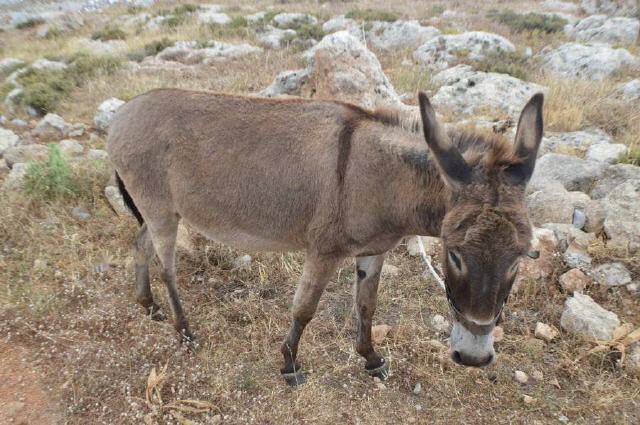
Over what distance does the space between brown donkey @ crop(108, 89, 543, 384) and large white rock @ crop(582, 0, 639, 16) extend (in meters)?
23.7

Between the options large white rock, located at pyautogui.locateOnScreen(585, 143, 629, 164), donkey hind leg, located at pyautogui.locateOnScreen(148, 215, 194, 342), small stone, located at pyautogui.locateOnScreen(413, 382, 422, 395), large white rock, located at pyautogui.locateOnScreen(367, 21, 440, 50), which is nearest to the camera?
small stone, located at pyautogui.locateOnScreen(413, 382, 422, 395)

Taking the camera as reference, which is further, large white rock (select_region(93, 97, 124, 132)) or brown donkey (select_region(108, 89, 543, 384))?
large white rock (select_region(93, 97, 124, 132))

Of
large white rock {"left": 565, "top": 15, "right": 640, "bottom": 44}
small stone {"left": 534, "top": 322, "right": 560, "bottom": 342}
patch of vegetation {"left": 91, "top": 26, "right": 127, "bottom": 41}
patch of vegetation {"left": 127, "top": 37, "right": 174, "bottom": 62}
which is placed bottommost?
patch of vegetation {"left": 91, "top": 26, "right": 127, "bottom": 41}

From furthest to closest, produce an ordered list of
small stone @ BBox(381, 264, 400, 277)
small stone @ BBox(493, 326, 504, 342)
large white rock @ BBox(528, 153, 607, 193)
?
1. large white rock @ BBox(528, 153, 607, 193)
2. small stone @ BBox(381, 264, 400, 277)
3. small stone @ BBox(493, 326, 504, 342)

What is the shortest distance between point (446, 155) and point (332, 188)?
94 cm

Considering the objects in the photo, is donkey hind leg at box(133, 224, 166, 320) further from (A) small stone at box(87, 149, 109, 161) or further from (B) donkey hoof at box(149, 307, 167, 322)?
(A) small stone at box(87, 149, 109, 161)

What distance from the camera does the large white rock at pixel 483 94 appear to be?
8281 millimetres

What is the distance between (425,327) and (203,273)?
247 centimetres

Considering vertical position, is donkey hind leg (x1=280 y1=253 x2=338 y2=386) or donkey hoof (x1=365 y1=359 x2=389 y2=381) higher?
donkey hind leg (x1=280 y1=253 x2=338 y2=386)

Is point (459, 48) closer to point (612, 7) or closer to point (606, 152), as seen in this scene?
point (606, 152)

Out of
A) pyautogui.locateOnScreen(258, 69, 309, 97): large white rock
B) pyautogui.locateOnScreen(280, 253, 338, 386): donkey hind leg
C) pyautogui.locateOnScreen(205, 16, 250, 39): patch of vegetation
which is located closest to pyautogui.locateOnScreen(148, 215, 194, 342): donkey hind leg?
pyautogui.locateOnScreen(280, 253, 338, 386): donkey hind leg

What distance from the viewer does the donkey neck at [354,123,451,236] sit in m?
2.66

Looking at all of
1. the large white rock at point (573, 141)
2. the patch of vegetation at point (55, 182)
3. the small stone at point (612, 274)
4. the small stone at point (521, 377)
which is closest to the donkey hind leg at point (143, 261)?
the patch of vegetation at point (55, 182)

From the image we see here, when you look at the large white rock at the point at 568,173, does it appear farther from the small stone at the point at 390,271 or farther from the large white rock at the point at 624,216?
the small stone at the point at 390,271
